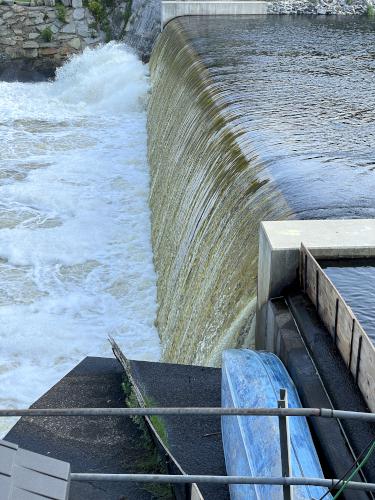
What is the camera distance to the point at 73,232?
418 inches

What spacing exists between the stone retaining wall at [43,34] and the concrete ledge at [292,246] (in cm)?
1651

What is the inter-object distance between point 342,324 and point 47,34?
17630 millimetres

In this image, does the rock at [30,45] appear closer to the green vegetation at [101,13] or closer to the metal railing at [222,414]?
the green vegetation at [101,13]

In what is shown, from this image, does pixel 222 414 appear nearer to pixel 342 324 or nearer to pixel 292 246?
pixel 342 324

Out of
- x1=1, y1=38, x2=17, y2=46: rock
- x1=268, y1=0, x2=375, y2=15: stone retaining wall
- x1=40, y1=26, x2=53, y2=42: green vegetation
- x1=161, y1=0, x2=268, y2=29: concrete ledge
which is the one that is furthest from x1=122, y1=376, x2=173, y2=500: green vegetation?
x1=1, y1=38, x2=17, y2=46: rock

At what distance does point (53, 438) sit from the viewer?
438 centimetres

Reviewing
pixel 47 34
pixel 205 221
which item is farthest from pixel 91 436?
pixel 47 34

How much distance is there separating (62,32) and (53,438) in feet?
57.1

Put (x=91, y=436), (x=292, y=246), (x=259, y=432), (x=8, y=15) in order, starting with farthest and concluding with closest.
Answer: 1. (x=8, y=15)
2. (x=292, y=246)
3. (x=91, y=436)
4. (x=259, y=432)

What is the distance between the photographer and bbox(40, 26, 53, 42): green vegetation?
1989 cm

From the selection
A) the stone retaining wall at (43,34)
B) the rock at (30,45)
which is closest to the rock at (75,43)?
the stone retaining wall at (43,34)

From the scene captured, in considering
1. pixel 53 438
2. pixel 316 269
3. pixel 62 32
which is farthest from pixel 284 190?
pixel 62 32

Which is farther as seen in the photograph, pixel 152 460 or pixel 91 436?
pixel 91 436

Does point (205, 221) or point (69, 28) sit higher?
point (69, 28)
